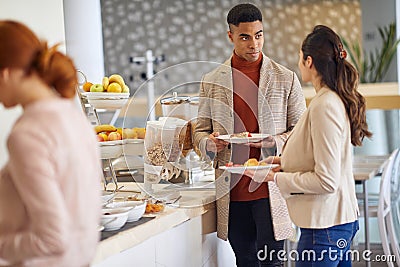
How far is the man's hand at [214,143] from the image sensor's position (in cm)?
282

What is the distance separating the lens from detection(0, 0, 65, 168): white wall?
2701 millimetres

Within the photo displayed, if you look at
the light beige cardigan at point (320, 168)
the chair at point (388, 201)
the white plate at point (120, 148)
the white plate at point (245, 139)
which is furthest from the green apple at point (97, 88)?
the chair at point (388, 201)

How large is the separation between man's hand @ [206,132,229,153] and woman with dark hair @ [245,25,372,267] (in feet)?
1.24

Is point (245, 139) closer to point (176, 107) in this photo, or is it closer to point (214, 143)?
point (214, 143)

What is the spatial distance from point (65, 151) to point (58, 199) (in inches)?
3.7

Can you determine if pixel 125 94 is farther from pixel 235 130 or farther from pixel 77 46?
pixel 77 46

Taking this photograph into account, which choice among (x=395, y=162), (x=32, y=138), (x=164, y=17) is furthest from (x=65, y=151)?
(x=164, y=17)

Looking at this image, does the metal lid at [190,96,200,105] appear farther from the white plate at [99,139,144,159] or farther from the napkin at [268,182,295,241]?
the napkin at [268,182,295,241]

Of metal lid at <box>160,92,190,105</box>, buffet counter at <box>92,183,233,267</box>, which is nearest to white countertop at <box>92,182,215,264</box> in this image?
buffet counter at <box>92,183,233,267</box>

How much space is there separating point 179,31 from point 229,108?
670 centimetres

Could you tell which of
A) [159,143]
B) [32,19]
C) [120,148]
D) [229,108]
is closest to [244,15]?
[229,108]

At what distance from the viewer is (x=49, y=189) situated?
55.1 inches

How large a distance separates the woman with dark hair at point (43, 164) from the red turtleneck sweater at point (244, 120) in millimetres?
1401

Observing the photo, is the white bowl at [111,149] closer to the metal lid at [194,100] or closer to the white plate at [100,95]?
the white plate at [100,95]
